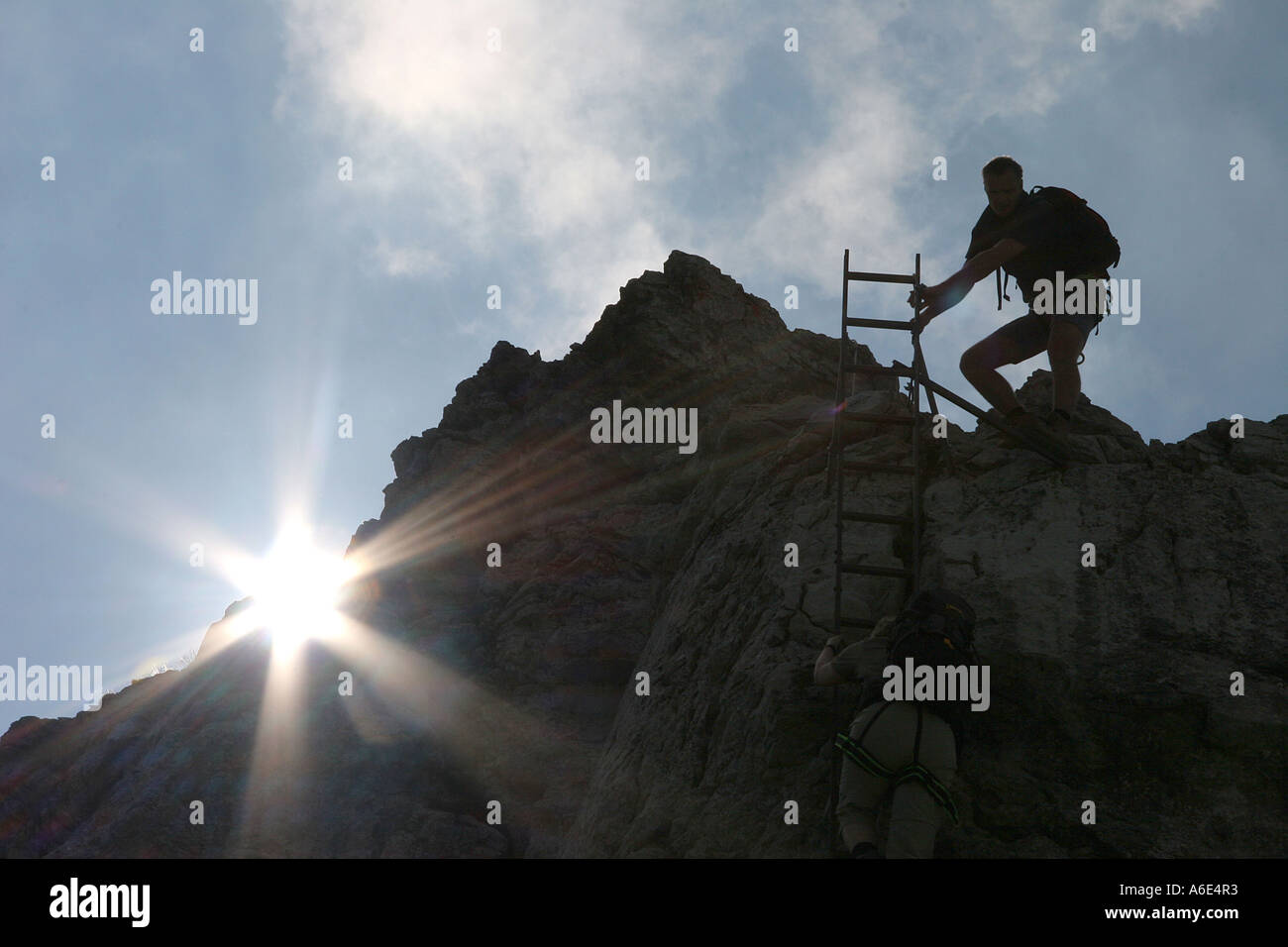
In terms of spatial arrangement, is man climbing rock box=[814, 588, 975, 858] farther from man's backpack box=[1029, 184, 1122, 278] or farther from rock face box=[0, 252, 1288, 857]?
man's backpack box=[1029, 184, 1122, 278]

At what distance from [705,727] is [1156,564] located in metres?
4.36

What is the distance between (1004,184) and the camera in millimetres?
10891

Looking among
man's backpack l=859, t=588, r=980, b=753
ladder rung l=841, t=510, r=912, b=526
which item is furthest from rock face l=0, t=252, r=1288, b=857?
man's backpack l=859, t=588, r=980, b=753

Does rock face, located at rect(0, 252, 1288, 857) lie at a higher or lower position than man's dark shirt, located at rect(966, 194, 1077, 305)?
lower

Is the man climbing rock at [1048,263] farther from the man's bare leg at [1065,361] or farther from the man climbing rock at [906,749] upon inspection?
the man climbing rock at [906,749]

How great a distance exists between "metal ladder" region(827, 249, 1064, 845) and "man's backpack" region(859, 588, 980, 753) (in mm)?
1522

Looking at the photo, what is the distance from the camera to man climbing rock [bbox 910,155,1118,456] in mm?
10852

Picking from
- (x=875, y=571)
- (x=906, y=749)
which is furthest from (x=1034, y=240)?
(x=906, y=749)

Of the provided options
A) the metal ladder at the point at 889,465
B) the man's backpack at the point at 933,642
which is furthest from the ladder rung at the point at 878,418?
the man's backpack at the point at 933,642

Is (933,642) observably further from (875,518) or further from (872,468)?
(872,468)

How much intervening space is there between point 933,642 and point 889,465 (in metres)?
4.03
